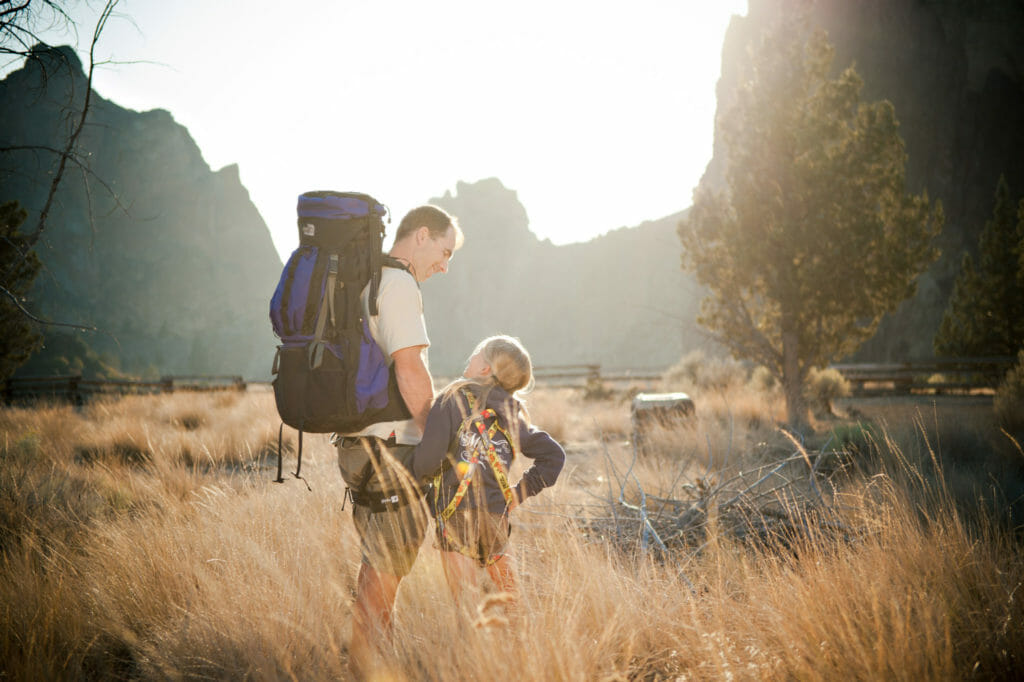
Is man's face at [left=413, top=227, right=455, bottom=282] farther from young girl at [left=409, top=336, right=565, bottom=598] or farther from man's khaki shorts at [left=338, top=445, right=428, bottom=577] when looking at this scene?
man's khaki shorts at [left=338, top=445, right=428, bottom=577]

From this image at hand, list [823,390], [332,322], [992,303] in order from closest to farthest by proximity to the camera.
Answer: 1. [332,322]
2. [823,390]
3. [992,303]

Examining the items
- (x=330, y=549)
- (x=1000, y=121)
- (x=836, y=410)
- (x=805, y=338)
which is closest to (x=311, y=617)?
(x=330, y=549)

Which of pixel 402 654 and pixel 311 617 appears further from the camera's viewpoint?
pixel 311 617

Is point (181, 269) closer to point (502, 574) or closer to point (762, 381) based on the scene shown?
point (762, 381)

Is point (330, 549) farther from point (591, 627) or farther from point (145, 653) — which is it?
point (591, 627)

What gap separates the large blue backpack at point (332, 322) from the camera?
5.58 feet

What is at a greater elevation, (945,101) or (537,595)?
(945,101)

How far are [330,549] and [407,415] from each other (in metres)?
1.78

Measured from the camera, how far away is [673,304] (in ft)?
276

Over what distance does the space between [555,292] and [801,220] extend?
9081 cm

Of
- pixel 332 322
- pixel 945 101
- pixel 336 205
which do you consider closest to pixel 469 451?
pixel 332 322

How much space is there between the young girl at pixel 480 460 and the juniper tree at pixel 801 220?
8620 mm

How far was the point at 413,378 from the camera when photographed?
1.77 m

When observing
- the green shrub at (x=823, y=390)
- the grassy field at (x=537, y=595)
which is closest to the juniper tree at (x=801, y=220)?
the green shrub at (x=823, y=390)
